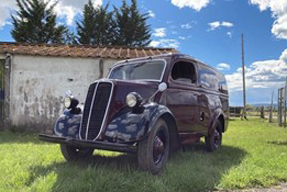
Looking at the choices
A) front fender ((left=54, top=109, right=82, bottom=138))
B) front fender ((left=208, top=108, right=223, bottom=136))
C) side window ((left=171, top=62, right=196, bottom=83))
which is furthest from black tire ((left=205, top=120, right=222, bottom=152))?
front fender ((left=54, top=109, right=82, bottom=138))

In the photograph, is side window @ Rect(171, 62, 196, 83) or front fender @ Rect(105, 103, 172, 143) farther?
side window @ Rect(171, 62, 196, 83)

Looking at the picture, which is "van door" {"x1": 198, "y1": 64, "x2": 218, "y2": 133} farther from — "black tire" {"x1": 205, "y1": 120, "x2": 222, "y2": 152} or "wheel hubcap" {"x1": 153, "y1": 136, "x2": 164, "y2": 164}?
"wheel hubcap" {"x1": 153, "y1": 136, "x2": 164, "y2": 164}

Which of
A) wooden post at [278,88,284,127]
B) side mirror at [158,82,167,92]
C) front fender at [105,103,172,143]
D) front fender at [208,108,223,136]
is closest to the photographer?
front fender at [105,103,172,143]

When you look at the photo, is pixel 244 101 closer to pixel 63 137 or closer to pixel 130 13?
pixel 130 13

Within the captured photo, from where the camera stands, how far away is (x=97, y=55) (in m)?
10.2

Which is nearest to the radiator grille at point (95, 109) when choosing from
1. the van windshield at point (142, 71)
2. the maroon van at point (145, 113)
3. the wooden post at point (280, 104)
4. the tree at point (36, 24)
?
the maroon van at point (145, 113)

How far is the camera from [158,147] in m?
4.25

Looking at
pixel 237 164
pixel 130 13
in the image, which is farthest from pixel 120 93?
pixel 130 13

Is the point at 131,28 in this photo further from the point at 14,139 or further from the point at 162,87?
the point at 162,87

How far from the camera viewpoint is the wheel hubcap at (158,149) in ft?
13.8

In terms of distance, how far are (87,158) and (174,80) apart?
2.26 meters

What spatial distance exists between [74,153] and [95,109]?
4.25ft

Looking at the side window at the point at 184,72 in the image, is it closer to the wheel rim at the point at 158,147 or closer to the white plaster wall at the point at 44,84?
the wheel rim at the point at 158,147

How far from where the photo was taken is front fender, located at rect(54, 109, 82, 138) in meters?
4.41
